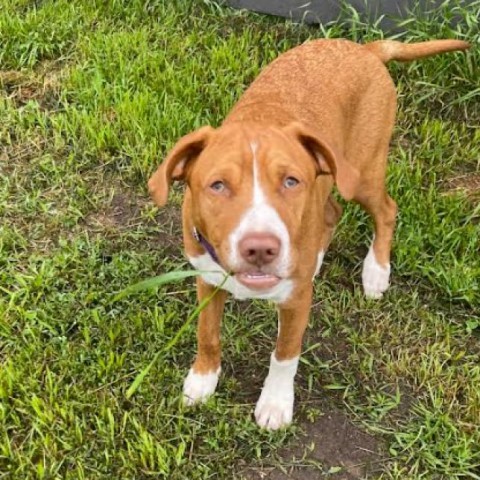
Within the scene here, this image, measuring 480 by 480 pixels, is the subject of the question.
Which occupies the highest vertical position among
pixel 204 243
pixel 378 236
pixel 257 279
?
pixel 257 279

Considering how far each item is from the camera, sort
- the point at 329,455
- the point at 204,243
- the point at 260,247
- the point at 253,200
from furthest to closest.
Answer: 1. the point at 329,455
2. the point at 204,243
3. the point at 253,200
4. the point at 260,247

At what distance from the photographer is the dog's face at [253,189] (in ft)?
9.56

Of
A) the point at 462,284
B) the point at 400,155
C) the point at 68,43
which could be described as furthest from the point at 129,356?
the point at 68,43

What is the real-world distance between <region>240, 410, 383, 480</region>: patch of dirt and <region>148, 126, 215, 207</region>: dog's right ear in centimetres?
133

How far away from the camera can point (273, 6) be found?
5.83 meters

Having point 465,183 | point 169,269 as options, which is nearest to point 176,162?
point 169,269

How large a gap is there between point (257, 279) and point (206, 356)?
916mm

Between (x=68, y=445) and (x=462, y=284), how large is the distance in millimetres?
2127

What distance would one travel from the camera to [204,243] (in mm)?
3344

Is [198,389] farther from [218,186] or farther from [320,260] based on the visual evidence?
[218,186]

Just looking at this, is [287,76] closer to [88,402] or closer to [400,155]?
[400,155]

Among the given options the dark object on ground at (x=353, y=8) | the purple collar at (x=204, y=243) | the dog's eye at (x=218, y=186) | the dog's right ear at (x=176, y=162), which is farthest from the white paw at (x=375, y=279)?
the dark object on ground at (x=353, y=8)

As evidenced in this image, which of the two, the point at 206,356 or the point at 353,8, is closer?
the point at 206,356

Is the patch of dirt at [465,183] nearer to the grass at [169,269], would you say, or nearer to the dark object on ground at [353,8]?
the grass at [169,269]
